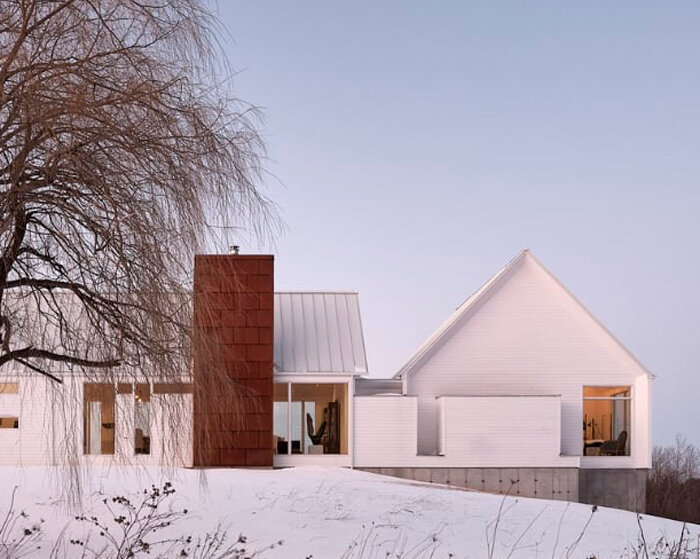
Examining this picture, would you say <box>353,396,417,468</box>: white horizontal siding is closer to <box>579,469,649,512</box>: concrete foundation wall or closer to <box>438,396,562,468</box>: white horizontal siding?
<box>438,396,562,468</box>: white horizontal siding

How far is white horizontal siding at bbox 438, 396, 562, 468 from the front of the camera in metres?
21.5

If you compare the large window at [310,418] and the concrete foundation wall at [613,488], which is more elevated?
the large window at [310,418]

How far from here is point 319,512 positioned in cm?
1212

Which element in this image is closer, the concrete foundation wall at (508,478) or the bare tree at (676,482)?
the concrete foundation wall at (508,478)

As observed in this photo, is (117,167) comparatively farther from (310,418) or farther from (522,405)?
(522,405)

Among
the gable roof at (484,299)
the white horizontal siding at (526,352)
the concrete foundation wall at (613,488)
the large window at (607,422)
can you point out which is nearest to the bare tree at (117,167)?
the gable roof at (484,299)

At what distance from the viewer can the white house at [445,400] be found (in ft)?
68.3

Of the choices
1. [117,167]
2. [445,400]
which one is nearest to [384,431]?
[445,400]

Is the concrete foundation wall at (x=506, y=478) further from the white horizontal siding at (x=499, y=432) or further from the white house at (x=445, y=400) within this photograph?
the white horizontal siding at (x=499, y=432)

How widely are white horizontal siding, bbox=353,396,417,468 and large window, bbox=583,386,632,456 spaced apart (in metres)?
4.15

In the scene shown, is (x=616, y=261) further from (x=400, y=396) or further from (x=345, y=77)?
(x=345, y=77)

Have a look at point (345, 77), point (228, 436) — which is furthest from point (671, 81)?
point (228, 436)

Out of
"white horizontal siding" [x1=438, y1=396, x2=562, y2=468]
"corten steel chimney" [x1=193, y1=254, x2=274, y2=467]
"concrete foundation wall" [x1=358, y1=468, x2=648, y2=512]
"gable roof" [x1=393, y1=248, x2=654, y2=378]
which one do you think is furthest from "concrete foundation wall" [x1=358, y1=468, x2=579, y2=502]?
"corten steel chimney" [x1=193, y1=254, x2=274, y2=467]

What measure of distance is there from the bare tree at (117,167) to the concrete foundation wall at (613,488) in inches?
606
